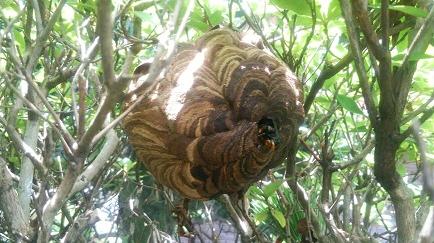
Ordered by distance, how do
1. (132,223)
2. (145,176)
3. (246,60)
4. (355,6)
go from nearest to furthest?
(355,6)
(246,60)
(132,223)
(145,176)

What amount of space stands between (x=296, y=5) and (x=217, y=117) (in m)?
0.21

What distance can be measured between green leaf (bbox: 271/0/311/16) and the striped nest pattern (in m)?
0.07

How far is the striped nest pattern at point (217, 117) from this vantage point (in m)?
0.81

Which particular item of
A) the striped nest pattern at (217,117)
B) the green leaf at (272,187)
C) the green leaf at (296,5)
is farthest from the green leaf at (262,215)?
the green leaf at (296,5)

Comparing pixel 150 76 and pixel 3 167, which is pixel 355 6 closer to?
pixel 150 76

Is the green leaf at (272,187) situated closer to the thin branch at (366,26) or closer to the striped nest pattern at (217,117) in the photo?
the striped nest pattern at (217,117)

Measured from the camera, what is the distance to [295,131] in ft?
2.96

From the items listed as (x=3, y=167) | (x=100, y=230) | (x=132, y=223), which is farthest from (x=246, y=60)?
(x=100, y=230)

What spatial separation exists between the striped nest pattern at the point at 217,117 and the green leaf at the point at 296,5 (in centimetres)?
7

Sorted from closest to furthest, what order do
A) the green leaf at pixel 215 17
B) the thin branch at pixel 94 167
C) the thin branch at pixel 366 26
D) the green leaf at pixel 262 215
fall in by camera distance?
1. the thin branch at pixel 366 26
2. the green leaf at pixel 215 17
3. the thin branch at pixel 94 167
4. the green leaf at pixel 262 215

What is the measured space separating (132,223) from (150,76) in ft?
5.38

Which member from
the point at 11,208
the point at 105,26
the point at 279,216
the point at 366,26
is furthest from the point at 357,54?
the point at 11,208

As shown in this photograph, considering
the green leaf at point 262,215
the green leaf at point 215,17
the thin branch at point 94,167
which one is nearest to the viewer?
the green leaf at point 215,17

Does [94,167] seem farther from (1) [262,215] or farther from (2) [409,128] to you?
(2) [409,128]
